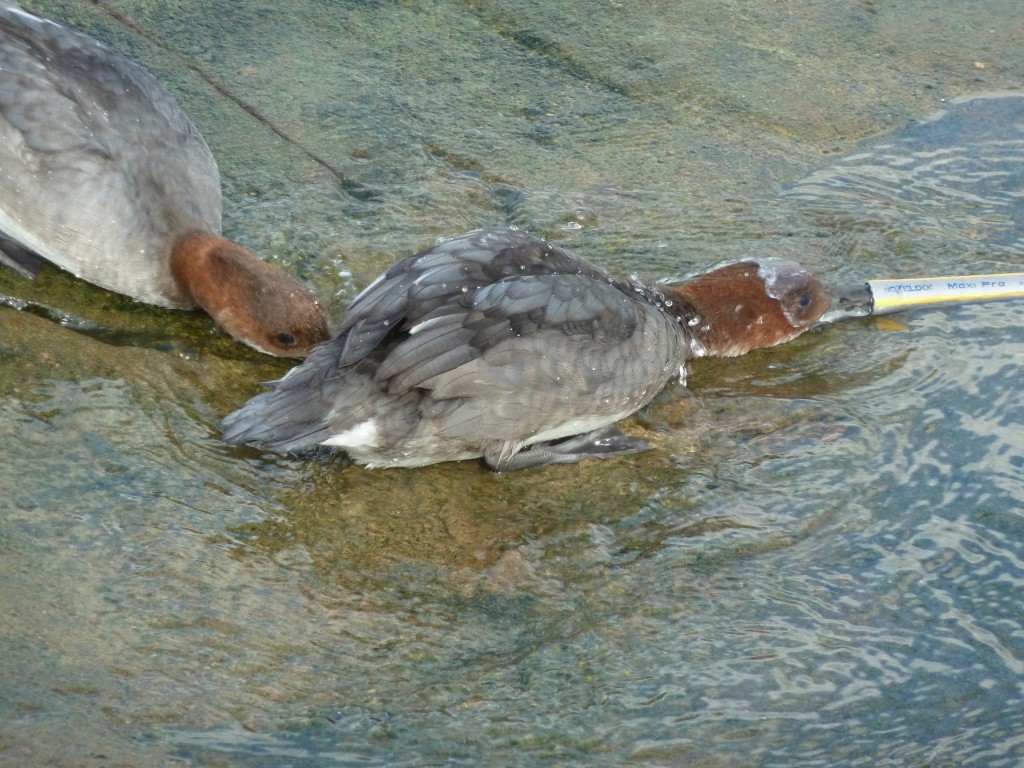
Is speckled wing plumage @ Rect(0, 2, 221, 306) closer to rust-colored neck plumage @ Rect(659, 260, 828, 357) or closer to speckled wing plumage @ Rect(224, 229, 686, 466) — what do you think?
speckled wing plumage @ Rect(224, 229, 686, 466)

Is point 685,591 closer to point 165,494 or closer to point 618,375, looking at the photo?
point 618,375

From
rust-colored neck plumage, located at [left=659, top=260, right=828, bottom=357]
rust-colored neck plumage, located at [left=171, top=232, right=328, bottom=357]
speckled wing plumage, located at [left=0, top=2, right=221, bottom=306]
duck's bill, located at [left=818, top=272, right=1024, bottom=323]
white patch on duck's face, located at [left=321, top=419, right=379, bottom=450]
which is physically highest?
speckled wing plumage, located at [left=0, top=2, right=221, bottom=306]

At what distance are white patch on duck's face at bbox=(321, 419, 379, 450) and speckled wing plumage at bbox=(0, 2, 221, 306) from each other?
1.19m

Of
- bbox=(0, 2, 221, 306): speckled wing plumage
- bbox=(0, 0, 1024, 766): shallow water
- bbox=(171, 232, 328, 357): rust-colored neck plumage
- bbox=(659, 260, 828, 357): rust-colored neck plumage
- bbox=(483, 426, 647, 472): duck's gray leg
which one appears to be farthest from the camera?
bbox=(659, 260, 828, 357): rust-colored neck plumage

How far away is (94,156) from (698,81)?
10.2ft

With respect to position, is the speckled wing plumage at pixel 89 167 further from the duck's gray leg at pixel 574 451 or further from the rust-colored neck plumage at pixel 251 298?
the duck's gray leg at pixel 574 451

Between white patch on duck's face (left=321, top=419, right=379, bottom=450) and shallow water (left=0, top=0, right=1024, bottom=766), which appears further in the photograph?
white patch on duck's face (left=321, top=419, right=379, bottom=450)

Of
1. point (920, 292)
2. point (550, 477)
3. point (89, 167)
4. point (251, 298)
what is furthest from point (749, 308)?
point (89, 167)

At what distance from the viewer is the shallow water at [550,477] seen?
3000 millimetres

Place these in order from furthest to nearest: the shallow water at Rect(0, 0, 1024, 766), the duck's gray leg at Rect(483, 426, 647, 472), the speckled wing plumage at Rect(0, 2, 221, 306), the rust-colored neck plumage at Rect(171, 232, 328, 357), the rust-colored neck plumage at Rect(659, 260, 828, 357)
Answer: the rust-colored neck plumage at Rect(659, 260, 828, 357) → the speckled wing plumage at Rect(0, 2, 221, 306) → the rust-colored neck plumage at Rect(171, 232, 328, 357) → the duck's gray leg at Rect(483, 426, 647, 472) → the shallow water at Rect(0, 0, 1024, 766)

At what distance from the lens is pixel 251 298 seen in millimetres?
4395

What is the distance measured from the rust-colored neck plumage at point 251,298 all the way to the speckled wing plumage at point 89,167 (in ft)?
0.58

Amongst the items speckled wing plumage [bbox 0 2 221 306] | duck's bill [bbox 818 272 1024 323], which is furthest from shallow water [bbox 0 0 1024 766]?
speckled wing plumage [bbox 0 2 221 306]

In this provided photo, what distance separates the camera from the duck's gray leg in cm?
414
